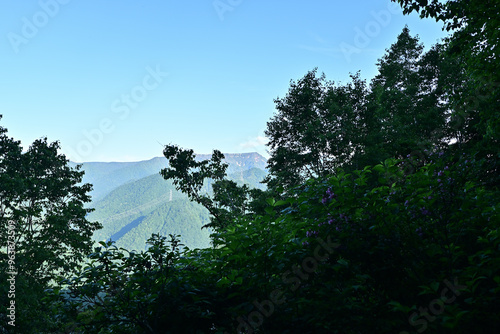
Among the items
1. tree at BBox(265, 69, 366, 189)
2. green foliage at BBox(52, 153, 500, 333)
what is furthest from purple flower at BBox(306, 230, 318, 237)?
tree at BBox(265, 69, 366, 189)

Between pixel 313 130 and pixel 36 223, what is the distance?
25.1 meters

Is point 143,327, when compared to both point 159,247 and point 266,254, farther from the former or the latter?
point 266,254

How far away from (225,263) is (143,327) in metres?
1.03

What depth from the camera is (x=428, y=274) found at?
3113 millimetres

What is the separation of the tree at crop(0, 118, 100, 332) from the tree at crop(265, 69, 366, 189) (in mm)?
17388

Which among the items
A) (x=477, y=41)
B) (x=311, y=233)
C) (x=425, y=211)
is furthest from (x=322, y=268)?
(x=477, y=41)

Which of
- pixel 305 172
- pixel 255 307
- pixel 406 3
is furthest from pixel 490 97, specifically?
pixel 305 172

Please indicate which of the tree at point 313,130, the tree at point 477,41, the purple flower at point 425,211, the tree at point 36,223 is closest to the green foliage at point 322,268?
the purple flower at point 425,211

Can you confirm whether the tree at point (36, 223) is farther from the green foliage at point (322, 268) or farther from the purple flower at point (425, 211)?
the purple flower at point (425, 211)

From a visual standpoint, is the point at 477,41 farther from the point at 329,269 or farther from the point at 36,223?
the point at 36,223

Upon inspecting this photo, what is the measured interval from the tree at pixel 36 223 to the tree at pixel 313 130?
17388 mm

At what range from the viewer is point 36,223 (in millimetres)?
26391

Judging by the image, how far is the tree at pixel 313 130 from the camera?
104 feet

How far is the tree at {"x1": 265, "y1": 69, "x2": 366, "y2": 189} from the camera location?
3183 cm
